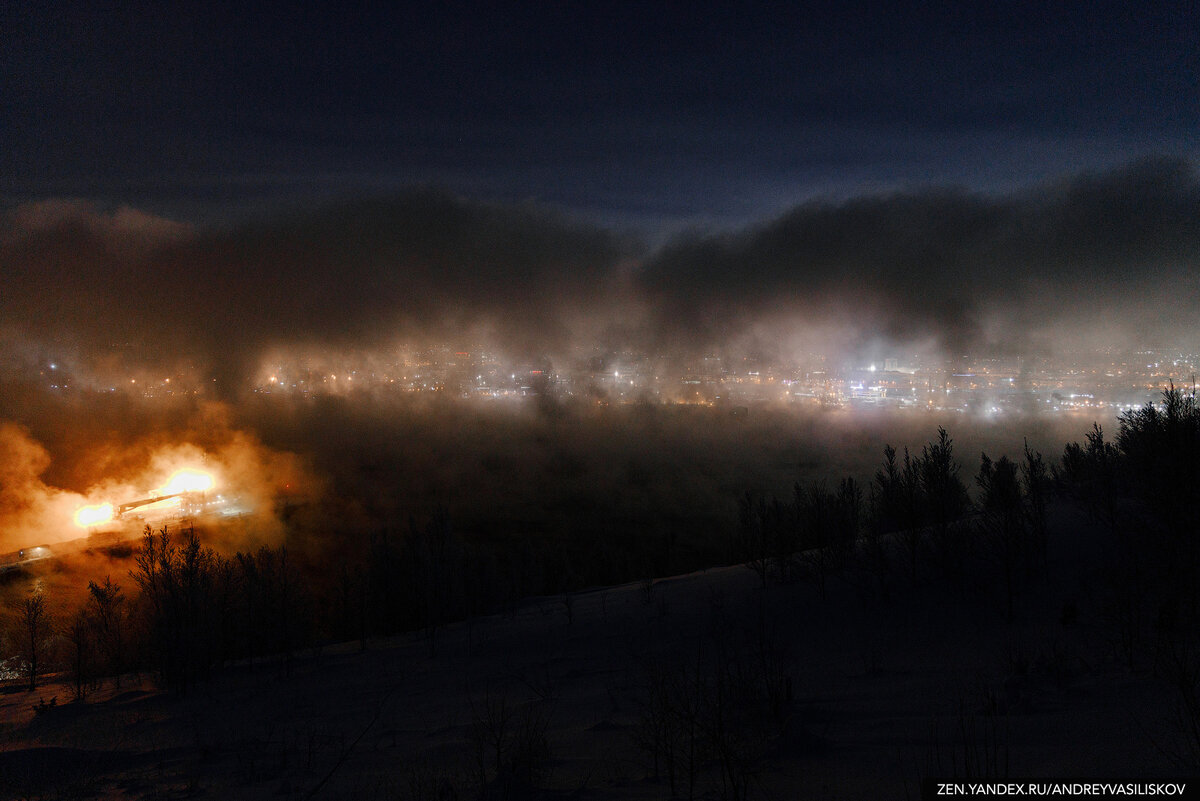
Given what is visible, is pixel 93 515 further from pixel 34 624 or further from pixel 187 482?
pixel 34 624

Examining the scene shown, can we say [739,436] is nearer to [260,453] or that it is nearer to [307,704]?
[260,453]

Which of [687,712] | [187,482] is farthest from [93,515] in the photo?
[687,712]

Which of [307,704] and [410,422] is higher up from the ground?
[410,422]

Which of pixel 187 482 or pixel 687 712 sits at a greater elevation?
pixel 187 482

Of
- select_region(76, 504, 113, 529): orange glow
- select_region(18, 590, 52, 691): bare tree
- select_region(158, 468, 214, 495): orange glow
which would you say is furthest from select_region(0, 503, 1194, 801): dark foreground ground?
select_region(158, 468, 214, 495): orange glow

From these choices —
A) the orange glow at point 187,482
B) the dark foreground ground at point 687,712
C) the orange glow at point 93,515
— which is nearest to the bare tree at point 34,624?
the dark foreground ground at point 687,712

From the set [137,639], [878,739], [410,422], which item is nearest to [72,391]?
[137,639]
